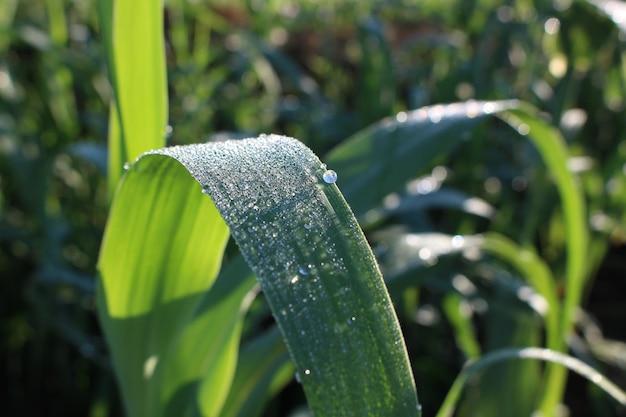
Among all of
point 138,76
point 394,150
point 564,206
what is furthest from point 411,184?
point 138,76

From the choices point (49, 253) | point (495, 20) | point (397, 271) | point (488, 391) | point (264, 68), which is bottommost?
point (488, 391)

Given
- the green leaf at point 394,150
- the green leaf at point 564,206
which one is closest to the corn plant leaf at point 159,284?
the green leaf at point 394,150

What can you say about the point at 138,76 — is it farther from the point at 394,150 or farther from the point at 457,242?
the point at 457,242

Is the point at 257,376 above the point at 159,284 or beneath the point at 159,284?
beneath

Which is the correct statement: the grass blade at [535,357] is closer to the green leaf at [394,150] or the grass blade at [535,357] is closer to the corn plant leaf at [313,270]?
the green leaf at [394,150]

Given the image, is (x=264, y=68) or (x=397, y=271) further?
(x=264, y=68)

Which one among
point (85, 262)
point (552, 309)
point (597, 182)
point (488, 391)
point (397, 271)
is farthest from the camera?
point (597, 182)

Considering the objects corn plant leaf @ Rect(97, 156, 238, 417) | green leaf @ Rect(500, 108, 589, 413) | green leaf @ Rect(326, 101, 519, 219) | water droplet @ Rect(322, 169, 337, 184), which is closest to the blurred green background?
green leaf @ Rect(500, 108, 589, 413)

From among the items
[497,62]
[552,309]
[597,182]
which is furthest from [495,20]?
[552,309]

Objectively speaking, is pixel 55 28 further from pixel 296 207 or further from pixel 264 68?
pixel 296 207
